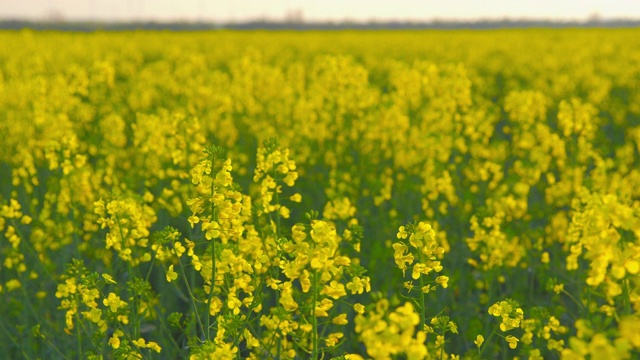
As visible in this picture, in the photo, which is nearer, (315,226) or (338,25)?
(315,226)

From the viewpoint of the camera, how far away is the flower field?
Answer: 2.21m

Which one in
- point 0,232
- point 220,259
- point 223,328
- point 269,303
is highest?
point 220,259

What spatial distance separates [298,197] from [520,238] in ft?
7.87

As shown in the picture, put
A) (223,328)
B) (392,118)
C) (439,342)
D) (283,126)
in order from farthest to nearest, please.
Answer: (283,126)
(392,118)
(223,328)
(439,342)

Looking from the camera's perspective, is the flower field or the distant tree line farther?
the distant tree line

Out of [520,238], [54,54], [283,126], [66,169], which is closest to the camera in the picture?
[66,169]

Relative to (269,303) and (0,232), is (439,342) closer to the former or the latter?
(269,303)

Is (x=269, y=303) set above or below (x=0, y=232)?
below

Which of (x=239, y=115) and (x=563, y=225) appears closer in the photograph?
(x=563, y=225)

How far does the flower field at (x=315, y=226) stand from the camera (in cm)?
221

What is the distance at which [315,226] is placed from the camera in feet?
6.12

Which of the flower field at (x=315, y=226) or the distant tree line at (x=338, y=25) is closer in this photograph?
the flower field at (x=315, y=226)

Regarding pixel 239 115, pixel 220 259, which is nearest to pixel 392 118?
pixel 239 115

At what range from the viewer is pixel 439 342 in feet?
7.09
